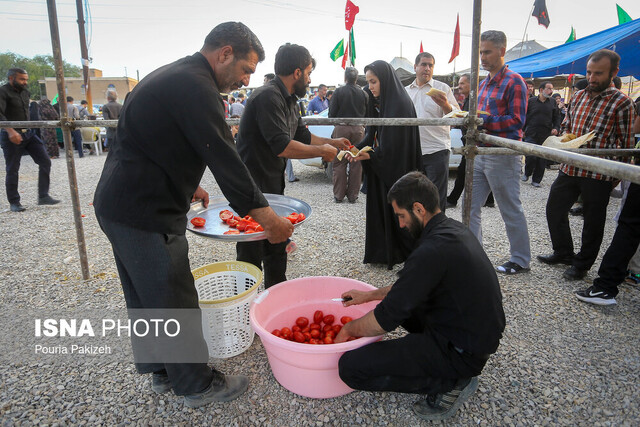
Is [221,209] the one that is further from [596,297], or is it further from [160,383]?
[596,297]

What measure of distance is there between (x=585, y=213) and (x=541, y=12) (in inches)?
414

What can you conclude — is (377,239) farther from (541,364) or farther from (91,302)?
(91,302)

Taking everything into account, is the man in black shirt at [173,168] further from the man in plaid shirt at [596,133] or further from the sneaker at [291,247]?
the man in plaid shirt at [596,133]

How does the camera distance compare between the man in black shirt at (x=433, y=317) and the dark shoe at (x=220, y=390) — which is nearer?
the man in black shirt at (x=433, y=317)

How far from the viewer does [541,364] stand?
251cm

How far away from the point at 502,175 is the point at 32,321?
4314 mm

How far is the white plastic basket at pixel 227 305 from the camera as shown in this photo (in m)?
2.45

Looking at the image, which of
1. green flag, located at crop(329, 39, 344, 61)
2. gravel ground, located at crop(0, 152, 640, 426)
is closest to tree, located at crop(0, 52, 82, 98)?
green flag, located at crop(329, 39, 344, 61)

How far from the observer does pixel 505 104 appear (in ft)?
11.8

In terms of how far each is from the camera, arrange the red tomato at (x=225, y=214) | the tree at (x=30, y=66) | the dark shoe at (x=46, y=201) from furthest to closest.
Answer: the tree at (x=30, y=66)
the dark shoe at (x=46, y=201)
the red tomato at (x=225, y=214)

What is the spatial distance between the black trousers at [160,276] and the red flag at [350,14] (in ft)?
35.0

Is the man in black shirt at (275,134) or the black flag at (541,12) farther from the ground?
the black flag at (541,12)

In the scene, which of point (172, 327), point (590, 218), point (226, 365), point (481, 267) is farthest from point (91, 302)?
point (590, 218)

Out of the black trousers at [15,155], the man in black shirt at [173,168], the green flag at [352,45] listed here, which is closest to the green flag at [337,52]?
the green flag at [352,45]
